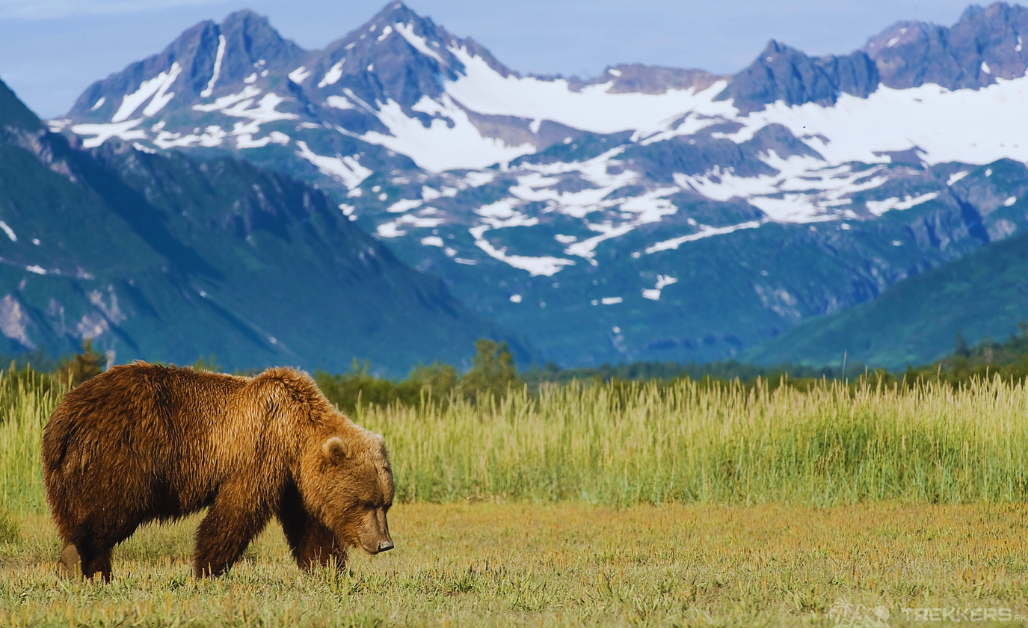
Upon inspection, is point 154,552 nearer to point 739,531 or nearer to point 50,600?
point 50,600

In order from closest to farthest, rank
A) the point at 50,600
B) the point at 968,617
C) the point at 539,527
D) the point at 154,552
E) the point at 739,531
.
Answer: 1. the point at 968,617
2. the point at 50,600
3. the point at 154,552
4. the point at 739,531
5. the point at 539,527

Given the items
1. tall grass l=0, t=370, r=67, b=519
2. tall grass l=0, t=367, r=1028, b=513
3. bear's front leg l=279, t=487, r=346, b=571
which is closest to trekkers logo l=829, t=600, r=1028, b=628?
bear's front leg l=279, t=487, r=346, b=571

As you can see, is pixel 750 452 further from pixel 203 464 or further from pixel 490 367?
pixel 490 367

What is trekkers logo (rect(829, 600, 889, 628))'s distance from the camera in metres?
6.08

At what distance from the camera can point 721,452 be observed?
1530 cm

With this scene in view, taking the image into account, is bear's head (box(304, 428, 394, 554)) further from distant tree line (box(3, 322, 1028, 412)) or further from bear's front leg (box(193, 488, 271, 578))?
distant tree line (box(3, 322, 1028, 412))

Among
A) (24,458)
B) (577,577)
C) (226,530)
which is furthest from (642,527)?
(24,458)

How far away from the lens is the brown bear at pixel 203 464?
752cm

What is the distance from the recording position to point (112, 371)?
7820 mm

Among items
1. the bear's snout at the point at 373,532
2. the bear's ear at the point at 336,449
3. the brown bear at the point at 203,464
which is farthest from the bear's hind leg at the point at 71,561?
the bear's snout at the point at 373,532

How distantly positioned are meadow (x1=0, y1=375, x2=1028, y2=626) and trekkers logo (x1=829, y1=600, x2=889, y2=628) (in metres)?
0.02

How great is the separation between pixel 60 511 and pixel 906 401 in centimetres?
1116

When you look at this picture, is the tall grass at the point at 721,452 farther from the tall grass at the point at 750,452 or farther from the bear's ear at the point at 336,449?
the bear's ear at the point at 336,449

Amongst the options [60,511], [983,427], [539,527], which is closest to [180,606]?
[60,511]
